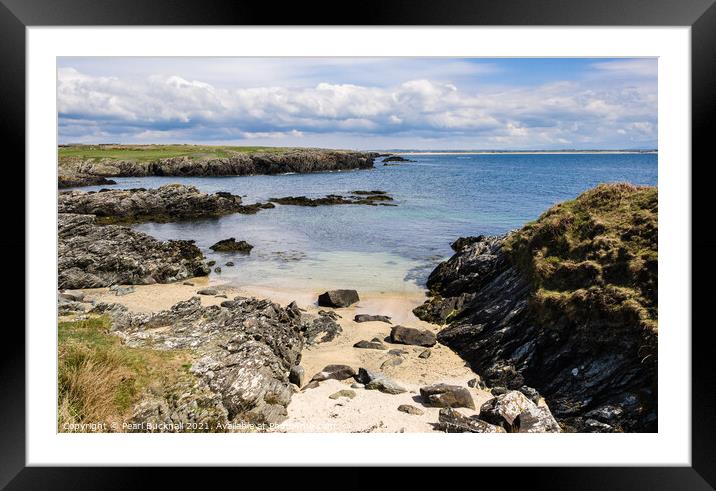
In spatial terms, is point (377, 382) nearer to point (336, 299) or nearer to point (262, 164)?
point (336, 299)

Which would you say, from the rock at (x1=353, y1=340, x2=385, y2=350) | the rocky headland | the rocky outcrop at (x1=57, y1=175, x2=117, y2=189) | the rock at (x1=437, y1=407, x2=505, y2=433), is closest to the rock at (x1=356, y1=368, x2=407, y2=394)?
the rock at (x1=437, y1=407, x2=505, y2=433)

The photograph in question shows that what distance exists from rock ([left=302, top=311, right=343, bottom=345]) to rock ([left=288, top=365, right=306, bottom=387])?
1664 millimetres

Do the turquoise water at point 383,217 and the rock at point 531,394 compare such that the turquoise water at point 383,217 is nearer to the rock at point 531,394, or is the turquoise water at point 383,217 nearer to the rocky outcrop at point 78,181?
the rocky outcrop at point 78,181

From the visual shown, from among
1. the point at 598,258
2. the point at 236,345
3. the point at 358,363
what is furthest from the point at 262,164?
the point at 598,258

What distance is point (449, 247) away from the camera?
693 inches

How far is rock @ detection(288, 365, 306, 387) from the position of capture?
8.07 meters

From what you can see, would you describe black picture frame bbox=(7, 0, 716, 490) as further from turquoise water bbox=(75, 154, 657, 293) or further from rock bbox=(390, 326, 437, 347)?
turquoise water bbox=(75, 154, 657, 293)

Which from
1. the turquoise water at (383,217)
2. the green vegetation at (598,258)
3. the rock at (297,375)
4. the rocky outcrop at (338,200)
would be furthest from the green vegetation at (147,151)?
the green vegetation at (598,258)

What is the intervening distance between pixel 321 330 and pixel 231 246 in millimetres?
A: 9349
